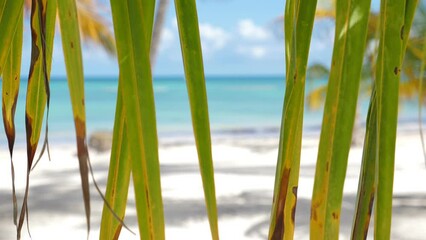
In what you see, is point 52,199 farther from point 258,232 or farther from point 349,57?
point 349,57

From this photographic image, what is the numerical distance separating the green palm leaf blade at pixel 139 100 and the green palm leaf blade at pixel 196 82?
0.7 inches

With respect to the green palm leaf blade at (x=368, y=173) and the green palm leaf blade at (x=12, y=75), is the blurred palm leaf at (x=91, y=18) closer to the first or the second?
the green palm leaf blade at (x=12, y=75)

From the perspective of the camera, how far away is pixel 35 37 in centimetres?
31

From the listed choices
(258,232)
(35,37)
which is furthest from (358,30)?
(258,232)

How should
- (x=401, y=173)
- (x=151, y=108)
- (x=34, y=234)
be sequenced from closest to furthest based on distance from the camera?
(x=151, y=108)
(x=34, y=234)
(x=401, y=173)

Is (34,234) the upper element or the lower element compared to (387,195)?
lower

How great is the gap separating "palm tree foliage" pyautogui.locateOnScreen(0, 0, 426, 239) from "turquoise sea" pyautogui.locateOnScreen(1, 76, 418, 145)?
759cm

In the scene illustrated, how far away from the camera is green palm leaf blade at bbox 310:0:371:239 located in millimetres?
296

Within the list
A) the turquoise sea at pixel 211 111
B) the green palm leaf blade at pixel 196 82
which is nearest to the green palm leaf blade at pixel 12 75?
the green palm leaf blade at pixel 196 82

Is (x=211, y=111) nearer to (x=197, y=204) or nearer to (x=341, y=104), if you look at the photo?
(x=197, y=204)

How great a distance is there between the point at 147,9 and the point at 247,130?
14.6 m

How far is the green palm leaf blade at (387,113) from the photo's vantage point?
0.29 m

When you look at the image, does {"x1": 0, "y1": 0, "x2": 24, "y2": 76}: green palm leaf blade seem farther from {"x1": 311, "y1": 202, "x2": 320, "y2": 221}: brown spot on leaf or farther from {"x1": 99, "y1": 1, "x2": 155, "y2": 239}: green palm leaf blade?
{"x1": 311, "y1": 202, "x2": 320, "y2": 221}: brown spot on leaf

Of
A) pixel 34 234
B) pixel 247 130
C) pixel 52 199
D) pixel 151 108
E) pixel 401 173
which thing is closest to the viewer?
pixel 151 108
